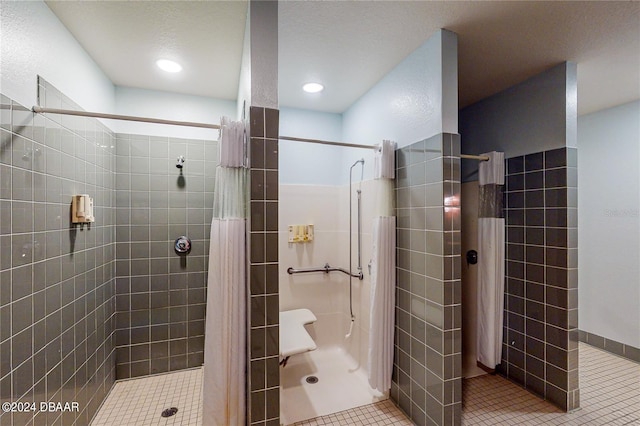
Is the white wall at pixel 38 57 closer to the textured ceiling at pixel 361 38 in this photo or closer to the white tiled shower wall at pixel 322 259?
the textured ceiling at pixel 361 38

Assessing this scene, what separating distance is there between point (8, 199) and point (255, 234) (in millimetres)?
1103

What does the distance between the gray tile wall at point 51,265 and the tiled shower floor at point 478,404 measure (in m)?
0.23

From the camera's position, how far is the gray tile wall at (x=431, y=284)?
5.56ft

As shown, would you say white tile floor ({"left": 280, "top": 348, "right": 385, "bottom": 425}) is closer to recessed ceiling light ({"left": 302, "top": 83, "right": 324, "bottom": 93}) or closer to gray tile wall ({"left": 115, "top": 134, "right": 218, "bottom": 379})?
gray tile wall ({"left": 115, "top": 134, "right": 218, "bottom": 379})

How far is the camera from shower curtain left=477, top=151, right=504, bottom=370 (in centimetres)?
228

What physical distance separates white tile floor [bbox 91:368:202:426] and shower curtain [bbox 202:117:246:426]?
58 centimetres

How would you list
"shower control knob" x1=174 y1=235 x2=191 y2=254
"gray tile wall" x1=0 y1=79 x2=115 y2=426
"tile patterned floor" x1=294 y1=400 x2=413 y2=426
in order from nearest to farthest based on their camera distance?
"gray tile wall" x1=0 y1=79 x2=115 y2=426 → "tile patterned floor" x1=294 y1=400 x2=413 y2=426 → "shower control knob" x1=174 y1=235 x2=191 y2=254

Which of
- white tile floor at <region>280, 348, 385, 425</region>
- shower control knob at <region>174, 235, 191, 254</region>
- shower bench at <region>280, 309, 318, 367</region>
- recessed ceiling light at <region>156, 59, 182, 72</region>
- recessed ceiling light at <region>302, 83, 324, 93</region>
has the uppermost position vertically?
recessed ceiling light at <region>156, 59, 182, 72</region>

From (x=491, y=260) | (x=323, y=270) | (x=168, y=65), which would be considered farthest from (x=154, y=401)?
(x=491, y=260)

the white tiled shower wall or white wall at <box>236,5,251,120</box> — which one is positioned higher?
white wall at <box>236,5,251,120</box>

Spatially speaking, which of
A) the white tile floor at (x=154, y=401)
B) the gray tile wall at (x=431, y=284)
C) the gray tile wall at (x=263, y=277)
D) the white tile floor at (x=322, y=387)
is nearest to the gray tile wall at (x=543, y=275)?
the gray tile wall at (x=431, y=284)

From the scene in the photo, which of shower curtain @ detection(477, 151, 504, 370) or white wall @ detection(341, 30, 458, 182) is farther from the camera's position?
shower curtain @ detection(477, 151, 504, 370)

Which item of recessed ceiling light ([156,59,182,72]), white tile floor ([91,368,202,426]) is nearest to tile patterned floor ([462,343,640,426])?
white tile floor ([91,368,202,426])

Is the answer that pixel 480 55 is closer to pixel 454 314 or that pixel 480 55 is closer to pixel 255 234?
pixel 454 314
